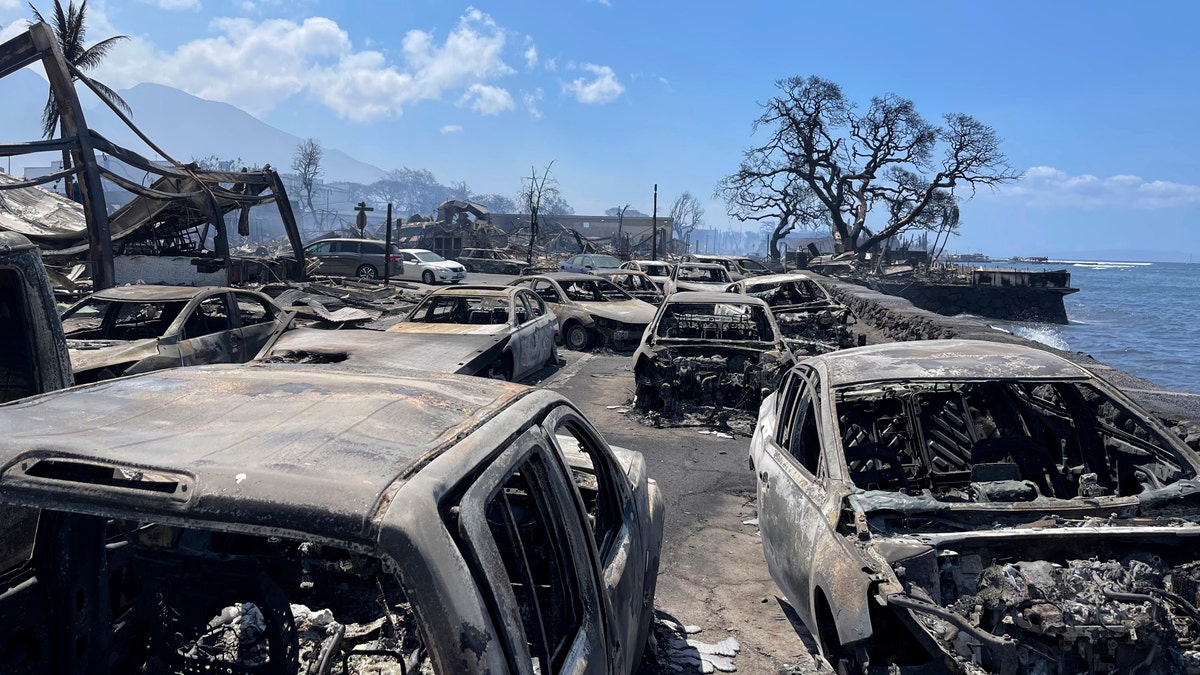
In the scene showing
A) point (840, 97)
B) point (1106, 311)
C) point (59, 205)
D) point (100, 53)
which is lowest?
point (1106, 311)

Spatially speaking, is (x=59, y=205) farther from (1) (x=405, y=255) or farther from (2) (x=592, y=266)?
(2) (x=592, y=266)

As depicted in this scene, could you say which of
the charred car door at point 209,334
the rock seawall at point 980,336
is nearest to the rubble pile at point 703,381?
the rock seawall at point 980,336

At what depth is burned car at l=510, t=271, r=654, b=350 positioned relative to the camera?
14602mm

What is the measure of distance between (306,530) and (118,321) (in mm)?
9554

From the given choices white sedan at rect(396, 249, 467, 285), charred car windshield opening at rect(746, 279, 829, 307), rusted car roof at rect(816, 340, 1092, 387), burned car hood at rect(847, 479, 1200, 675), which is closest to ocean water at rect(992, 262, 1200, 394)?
charred car windshield opening at rect(746, 279, 829, 307)

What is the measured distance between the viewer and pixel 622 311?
49.3 feet

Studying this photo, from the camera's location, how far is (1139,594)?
3.11 m

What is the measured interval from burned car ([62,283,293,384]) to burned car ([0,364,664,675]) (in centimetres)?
580

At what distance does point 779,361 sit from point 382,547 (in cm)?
815

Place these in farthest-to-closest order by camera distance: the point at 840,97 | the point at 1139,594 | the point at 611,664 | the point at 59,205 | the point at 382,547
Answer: the point at 840,97 < the point at 59,205 < the point at 1139,594 < the point at 611,664 < the point at 382,547

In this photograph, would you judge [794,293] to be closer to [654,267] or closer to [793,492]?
[654,267]

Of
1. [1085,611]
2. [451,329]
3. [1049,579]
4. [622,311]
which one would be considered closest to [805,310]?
[622,311]

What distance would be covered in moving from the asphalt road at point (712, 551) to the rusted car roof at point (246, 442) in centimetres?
219

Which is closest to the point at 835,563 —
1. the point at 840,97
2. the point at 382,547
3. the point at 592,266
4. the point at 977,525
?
the point at 977,525
